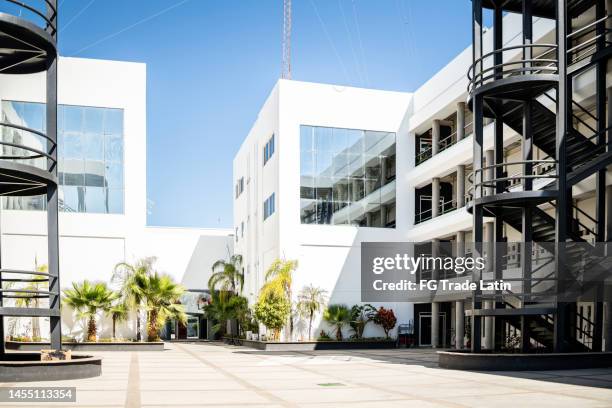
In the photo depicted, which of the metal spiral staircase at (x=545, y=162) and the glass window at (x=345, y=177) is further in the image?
the glass window at (x=345, y=177)

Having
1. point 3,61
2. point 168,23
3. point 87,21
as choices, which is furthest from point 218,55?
point 87,21

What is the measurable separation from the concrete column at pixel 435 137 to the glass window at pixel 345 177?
3.09 m

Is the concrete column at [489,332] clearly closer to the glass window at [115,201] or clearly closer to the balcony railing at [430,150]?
the balcony railing at [430,150]

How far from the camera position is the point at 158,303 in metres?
35.7

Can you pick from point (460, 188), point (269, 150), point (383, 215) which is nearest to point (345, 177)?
point (383, 215)

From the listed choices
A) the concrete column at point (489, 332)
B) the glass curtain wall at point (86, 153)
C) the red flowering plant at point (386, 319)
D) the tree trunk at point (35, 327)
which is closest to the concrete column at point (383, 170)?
the red flowering plant at point (386, 319)

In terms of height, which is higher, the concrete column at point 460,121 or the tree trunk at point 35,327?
the concrete column at point 460,121

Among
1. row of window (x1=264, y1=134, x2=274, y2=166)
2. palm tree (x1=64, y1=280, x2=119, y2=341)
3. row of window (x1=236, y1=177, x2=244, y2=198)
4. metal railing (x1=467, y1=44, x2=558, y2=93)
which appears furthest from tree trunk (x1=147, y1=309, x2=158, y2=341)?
metal railing (x1=467, y1=44, x2=558, y2=93)

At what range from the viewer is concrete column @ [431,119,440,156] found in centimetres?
3659

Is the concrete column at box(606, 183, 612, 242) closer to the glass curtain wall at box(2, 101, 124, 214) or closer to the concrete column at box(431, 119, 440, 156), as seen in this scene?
the concrete column at box(431, 119, 440, 156)

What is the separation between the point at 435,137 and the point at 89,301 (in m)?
19.1

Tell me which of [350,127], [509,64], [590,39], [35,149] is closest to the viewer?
[35,149]

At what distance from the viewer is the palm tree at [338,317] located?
3647 cm

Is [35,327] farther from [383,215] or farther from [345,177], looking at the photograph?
[383,215]
